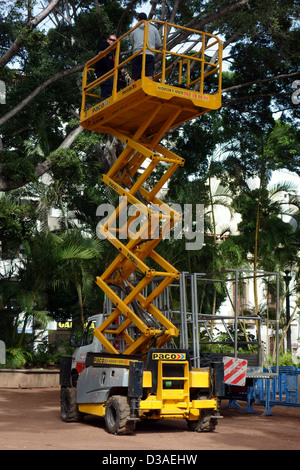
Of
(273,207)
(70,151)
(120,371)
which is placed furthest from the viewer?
(273,207)

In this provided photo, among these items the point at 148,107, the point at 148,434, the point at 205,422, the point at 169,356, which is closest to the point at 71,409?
the point at 148,434

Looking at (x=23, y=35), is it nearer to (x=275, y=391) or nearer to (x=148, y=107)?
(x=148, y=107)

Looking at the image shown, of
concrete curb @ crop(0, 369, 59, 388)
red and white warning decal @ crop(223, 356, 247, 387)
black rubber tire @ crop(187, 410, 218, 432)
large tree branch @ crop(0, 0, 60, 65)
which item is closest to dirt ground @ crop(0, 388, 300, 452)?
black rubber tire @ crop(187, 410, 218, 432)

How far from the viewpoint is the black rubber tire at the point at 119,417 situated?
10.8 m

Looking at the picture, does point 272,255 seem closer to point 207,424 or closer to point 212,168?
point 212,168

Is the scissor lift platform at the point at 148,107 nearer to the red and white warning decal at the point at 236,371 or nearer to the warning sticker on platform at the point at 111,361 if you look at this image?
the warning sticker on platform at the point at 111,361

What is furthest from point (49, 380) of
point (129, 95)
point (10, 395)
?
point (129, 95)

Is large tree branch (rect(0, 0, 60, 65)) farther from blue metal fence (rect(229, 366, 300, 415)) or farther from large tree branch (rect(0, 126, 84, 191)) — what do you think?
blue metal fence (rect(229, 366, 300, 415))

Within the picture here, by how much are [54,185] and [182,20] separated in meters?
7.60

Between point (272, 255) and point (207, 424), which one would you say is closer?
point (207, 424)

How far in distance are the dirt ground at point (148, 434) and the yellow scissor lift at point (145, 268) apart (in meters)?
0.45

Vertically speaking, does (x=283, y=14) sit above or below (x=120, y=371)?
above

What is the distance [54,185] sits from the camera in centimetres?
2498

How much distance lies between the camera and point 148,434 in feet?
37.1
